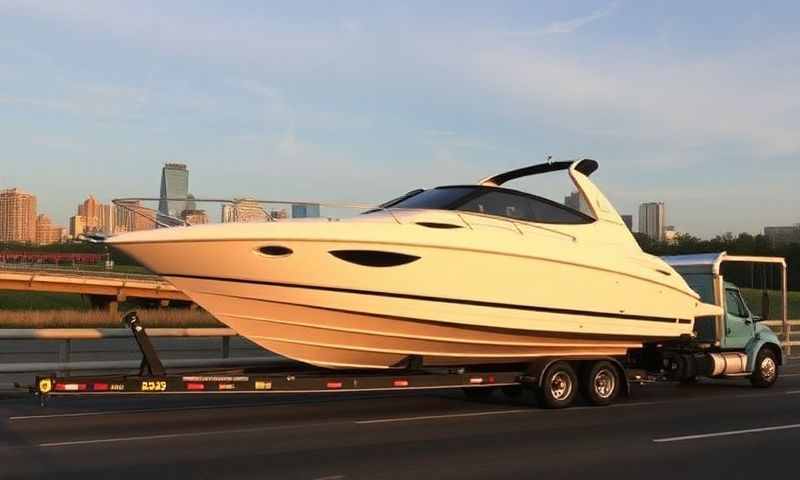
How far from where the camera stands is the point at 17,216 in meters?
68.9

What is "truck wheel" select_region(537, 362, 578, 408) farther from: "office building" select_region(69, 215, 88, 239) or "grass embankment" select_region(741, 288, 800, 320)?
"grass embankment" select_region(741, 288, 800, 320)

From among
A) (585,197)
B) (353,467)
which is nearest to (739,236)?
(585,197)

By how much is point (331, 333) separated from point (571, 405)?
14.0ft

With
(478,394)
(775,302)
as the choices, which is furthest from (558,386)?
(775,302)

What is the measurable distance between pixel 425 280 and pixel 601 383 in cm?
390

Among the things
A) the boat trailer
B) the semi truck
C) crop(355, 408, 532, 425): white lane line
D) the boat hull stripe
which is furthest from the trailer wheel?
the boat hull stripe

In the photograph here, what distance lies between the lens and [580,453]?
27.3ft

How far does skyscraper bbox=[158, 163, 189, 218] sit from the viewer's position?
33.8 ft

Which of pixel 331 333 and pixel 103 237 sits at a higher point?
pixel 103 237

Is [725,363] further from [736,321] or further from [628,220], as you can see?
[628,220]

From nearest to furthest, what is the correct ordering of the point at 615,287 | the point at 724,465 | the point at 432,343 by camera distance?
the point at 724,465 < the point at 432,343 < the point at 615,287

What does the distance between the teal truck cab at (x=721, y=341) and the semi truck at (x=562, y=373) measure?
0.02m

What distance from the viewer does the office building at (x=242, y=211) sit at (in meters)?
10.4

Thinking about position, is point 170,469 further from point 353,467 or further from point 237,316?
point 237,316
